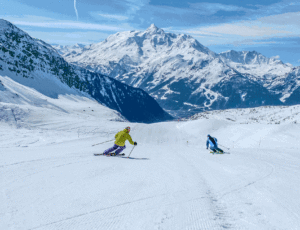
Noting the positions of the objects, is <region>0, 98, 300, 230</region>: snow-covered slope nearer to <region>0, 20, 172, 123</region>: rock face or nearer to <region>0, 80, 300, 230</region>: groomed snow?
<region>0, 80, 300, 230</region>: groomed snow

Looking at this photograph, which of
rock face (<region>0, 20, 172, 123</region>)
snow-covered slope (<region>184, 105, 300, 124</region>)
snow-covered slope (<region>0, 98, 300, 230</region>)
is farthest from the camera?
rock face (<region>0, 20, 172, 123</region>)

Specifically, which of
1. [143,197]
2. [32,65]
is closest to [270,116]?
[143,197]

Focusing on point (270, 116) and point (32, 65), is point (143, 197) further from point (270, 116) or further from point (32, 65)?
point (32, 65)

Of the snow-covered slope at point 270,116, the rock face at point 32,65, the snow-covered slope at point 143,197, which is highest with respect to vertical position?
the rock face at point 32,65

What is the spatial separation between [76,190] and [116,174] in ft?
6.09

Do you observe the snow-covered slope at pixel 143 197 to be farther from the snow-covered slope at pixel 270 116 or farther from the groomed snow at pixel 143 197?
the snow-covered slope at pixel 270 116

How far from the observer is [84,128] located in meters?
28.6

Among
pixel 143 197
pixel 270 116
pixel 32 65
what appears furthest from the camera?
pixel 32 65

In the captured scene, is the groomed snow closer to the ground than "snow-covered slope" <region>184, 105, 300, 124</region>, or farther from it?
farther from it

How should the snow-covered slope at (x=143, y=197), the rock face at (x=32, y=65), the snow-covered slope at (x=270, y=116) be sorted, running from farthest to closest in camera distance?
the rock face at (x=32, y=65), the snow-covered slope at (x=270, y=116), the snow-covered slope at (x=143, y=197)

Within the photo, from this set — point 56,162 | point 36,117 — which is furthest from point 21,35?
point 56,162

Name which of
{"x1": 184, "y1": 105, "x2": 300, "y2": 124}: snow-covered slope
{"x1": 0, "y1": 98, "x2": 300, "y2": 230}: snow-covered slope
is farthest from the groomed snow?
{"x1": 184, "y1": 105, "x2": 300, "y2": 124}: snow-covered slope

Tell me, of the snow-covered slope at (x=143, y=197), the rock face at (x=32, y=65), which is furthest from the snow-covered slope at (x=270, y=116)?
the rock face at (x=32, y=65)

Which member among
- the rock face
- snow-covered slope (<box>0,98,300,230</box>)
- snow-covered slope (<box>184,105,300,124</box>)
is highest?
the rock face
